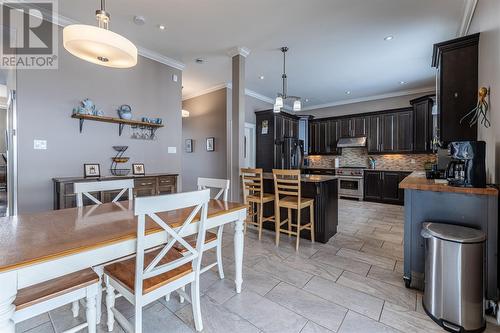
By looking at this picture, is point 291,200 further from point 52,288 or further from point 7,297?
point 7,297

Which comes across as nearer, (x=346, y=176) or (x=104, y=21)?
(x=104, y=21)

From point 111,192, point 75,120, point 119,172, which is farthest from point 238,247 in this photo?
point 75,120

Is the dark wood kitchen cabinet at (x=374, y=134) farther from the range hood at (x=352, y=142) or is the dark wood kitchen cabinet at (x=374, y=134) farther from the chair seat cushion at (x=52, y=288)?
→ the chair seat cushion at (x=52, y=288)

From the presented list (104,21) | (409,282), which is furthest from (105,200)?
(409,282)

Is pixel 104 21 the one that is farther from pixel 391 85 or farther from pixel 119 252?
pixel 391 85

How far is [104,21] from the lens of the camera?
5.24 feet

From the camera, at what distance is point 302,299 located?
73.0 inches

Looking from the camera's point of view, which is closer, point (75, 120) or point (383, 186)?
point (75, 120)

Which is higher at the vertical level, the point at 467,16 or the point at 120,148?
the point at 467,16

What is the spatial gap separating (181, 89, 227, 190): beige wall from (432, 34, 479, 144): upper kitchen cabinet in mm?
4142

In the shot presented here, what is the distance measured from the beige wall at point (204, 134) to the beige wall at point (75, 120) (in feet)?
5.32

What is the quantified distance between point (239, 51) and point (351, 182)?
4659 millimetres

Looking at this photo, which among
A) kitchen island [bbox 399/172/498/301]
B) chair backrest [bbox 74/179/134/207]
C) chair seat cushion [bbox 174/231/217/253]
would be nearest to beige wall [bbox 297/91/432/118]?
kitchen island [bbox 399/172/498/301]

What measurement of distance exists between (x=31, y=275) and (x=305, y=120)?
7011mm
